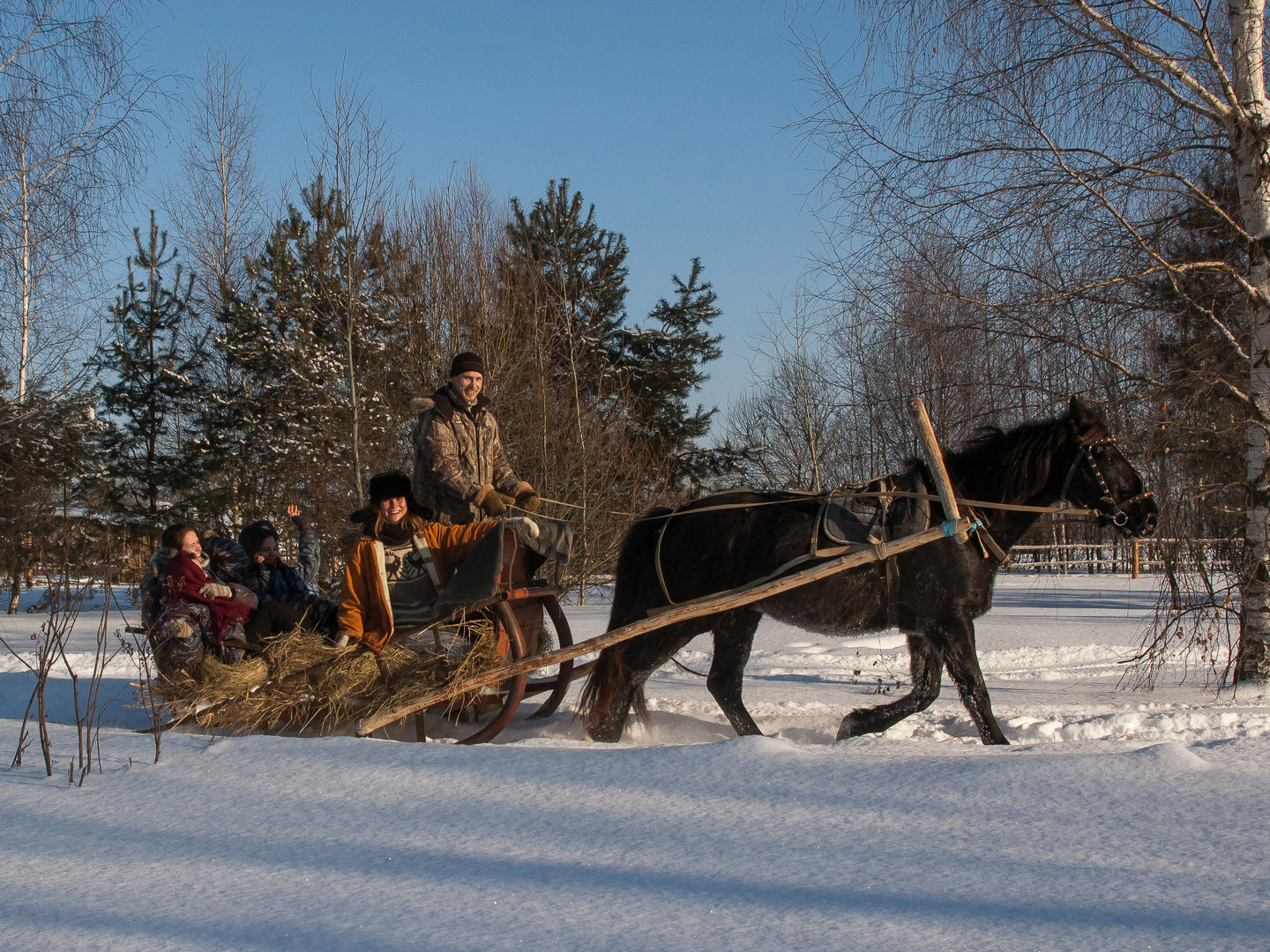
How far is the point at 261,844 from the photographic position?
2508 millimetres

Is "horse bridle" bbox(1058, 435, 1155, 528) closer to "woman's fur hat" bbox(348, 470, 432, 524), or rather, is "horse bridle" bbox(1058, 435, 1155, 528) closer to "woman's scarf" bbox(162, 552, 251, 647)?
"woman's fur hat" bbox(348, 470, 432, 524)

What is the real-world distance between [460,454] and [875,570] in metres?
2.36

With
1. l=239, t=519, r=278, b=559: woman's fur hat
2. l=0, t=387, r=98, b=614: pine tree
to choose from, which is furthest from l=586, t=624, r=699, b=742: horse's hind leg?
l=0, t=387, r=98, b=614: pine tree

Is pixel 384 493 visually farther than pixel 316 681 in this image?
Yes

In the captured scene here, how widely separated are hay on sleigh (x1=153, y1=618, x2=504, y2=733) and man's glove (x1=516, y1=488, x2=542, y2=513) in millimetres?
764

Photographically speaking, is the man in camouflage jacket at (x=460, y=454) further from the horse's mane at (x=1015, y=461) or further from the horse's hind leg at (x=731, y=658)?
the horse's mane at (x=1015, y=461)

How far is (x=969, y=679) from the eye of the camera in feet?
14.0

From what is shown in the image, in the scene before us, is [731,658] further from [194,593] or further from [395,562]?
[194,593]

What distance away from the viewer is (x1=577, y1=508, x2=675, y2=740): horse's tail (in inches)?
185

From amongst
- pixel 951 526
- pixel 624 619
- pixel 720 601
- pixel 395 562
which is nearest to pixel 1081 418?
pixel 951 526

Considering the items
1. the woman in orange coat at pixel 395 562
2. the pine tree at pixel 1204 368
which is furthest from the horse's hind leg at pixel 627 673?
the pine tree at pixel 1204 368

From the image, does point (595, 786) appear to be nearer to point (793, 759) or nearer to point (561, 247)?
point (793, 759)

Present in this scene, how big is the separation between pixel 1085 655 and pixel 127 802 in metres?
7.55

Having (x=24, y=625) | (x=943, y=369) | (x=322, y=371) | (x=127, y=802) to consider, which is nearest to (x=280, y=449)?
(x=322, y=371)
